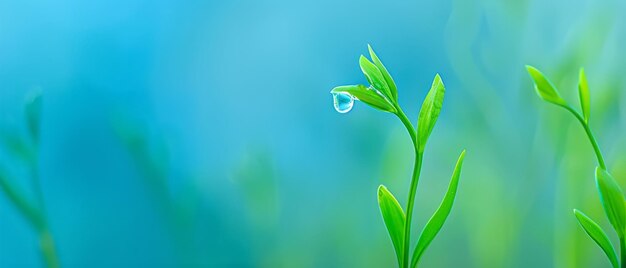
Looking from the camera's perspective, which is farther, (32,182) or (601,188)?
(32,182)

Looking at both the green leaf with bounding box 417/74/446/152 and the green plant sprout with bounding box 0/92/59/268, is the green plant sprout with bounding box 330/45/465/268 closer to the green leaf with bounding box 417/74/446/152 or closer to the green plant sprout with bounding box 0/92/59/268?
the green leaf with bounding box 417/74/446/152

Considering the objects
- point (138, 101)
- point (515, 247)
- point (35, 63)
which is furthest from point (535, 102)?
point (35, 63)

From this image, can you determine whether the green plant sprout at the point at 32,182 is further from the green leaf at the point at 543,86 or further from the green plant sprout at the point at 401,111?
the green leaf at the point at 543,86

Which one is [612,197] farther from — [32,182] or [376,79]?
[32,182]

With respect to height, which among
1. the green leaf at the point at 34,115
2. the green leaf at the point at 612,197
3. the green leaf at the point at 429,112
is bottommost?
the green leaf at the point at 612,197

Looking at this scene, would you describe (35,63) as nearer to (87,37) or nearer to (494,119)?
(87,37)

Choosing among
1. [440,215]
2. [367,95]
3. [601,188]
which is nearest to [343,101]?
[367,95]

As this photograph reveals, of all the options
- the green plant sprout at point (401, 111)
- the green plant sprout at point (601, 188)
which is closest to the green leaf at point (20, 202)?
the green plant sprout at point (401, 111)
